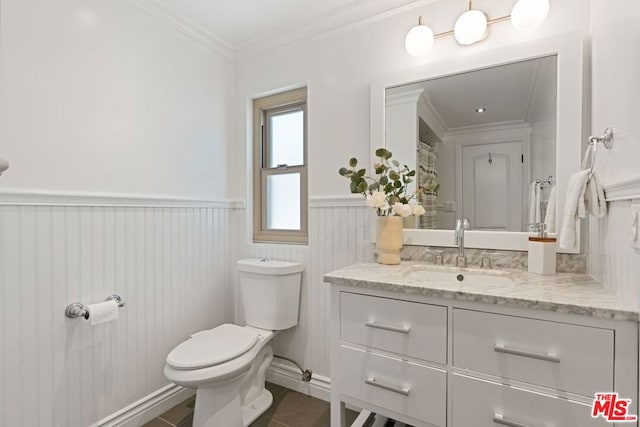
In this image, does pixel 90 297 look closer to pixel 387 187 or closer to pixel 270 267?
pixel 270 267

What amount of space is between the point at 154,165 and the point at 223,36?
3.32 ft

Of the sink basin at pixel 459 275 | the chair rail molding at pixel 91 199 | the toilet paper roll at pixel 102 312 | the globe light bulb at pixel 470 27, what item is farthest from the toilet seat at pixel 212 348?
the globe light bulb at pixel 470 27

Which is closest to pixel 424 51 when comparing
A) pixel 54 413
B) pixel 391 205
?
pixel 391 205

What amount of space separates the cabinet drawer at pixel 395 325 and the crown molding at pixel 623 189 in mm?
629

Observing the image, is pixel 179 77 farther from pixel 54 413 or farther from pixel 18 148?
pixel 54 413

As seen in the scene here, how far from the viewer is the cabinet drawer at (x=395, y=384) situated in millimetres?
1142

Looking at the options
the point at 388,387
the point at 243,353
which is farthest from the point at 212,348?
the point at 388,387

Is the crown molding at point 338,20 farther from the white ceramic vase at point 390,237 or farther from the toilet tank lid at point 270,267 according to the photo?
the toilet tank lid at point 270,267

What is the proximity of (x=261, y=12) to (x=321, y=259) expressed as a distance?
1.52 meters

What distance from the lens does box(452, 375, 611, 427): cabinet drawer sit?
36.9 inches

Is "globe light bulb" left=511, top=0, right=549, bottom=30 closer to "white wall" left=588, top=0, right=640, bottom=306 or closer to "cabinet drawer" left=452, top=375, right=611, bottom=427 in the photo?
"white wall" left=588, top=0, right=640, bottom=306

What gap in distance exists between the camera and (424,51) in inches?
64.0

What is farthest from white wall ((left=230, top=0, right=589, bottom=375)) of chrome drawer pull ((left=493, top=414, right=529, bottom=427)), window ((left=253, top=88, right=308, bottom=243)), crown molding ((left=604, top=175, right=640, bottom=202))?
chrome drawer pull ((left=493, top=414, right=529, bottom=427))

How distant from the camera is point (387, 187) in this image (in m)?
1.65
